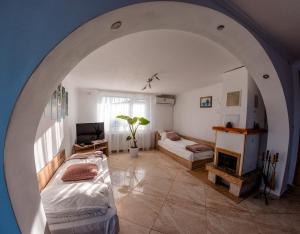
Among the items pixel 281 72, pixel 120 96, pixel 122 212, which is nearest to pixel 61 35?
pixel 122 212

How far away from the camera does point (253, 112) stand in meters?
2.56

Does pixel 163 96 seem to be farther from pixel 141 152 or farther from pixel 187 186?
pixel 187 186

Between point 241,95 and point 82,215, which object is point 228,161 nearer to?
point 241,95

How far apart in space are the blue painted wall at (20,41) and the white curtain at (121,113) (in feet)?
14.1

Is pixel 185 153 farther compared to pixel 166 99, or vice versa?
pixel 166 99

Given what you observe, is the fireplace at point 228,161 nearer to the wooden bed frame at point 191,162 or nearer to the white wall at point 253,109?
the white wall at point 253,109

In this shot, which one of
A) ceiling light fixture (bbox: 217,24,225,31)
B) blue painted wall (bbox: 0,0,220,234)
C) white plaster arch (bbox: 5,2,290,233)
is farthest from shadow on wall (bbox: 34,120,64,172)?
ceiling light fixture (bbox: 217,24,225,31)

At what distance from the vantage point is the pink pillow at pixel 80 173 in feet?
6.10

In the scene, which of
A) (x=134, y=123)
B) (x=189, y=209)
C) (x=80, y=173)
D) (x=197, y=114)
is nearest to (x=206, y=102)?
(x=197, y=114)

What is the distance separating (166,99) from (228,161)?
138 inches

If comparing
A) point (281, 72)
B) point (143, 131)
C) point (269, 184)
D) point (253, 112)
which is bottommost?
point (269, 184)

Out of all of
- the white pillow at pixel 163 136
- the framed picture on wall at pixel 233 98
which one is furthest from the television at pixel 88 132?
the framed picture on wall at pixel 233 98

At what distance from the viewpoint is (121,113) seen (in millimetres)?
5031

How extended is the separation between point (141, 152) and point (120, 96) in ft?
7.55
